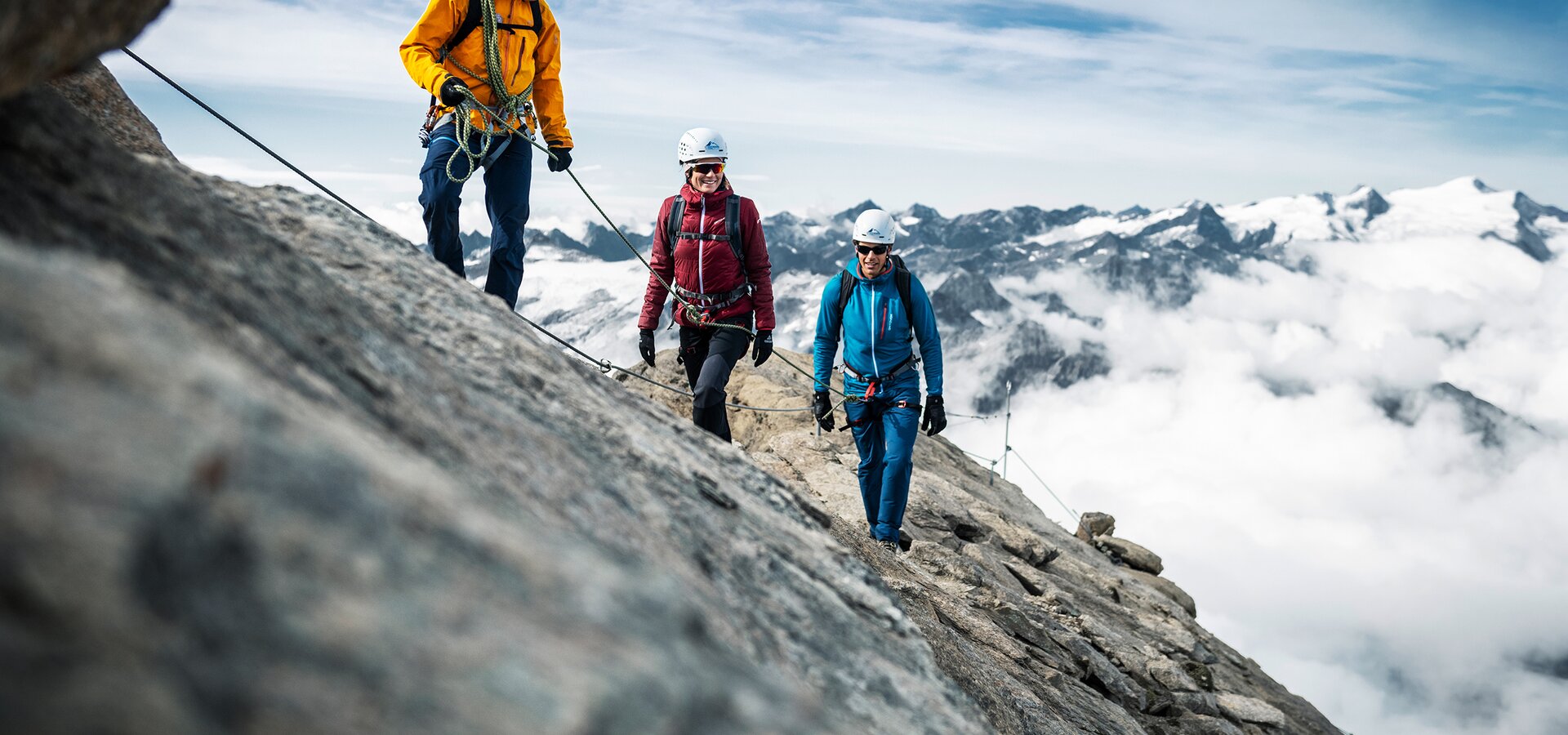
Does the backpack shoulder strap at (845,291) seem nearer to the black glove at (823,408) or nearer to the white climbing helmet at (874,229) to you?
the white climbing helmet at (874,229)

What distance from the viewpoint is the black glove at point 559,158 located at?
947 centimetres

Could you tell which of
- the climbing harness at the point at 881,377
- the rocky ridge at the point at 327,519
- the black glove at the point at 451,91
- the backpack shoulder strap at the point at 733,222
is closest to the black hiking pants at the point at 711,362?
the backpack shoulder strap at the point at 733,222

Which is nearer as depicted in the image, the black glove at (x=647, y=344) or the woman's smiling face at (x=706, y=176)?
the woman's smiling face at (x=706, y=176)

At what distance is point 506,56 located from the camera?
8.67 m

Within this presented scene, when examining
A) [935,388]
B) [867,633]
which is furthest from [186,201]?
[935,388]

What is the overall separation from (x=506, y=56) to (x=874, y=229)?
3.93 metres

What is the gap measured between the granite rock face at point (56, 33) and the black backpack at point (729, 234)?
650 centimetres

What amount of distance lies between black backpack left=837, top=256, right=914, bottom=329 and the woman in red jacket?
0.81m

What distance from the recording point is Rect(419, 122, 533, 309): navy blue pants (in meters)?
8.54

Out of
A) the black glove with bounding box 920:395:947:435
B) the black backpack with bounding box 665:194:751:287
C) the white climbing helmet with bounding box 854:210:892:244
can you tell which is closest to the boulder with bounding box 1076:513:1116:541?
the black glove with bounding box 920:395:947:435

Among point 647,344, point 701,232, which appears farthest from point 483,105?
point 647,344

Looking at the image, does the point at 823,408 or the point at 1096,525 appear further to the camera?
the point at 1096,525

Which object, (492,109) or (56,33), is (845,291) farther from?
(56,33)

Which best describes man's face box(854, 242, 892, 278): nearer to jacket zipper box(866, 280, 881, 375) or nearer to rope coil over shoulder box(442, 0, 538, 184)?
jacket zipper box(866, 280, 881, 375)
